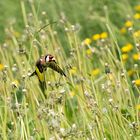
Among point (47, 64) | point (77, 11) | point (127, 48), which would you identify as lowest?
point (47, 64)

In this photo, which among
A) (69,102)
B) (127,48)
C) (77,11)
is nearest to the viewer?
(69,102)

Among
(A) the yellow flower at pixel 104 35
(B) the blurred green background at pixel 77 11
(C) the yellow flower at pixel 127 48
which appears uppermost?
(B) the blurred green background at pixel 77 11

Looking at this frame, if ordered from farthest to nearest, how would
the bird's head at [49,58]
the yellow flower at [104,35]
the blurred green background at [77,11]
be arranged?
the blurred green background at [77,11], the yellow flower at [104,35], the bird's head at [49,58]

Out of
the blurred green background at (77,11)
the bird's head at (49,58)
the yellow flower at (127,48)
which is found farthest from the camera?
the blurred green background at (77,11)

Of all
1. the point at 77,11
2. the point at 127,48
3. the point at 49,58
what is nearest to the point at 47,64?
the point at 49,58

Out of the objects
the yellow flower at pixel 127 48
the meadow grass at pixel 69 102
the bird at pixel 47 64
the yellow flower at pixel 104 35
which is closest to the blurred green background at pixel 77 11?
the yellow flower at pixel 104 35

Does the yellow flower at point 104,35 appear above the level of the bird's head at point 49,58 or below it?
above

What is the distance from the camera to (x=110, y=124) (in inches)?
125

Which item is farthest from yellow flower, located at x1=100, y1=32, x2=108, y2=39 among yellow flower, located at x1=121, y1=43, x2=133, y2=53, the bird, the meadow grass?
the bird

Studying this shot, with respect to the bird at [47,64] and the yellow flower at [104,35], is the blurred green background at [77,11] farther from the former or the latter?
the bird at [47,64]

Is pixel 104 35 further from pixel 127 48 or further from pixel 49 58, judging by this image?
pixel 49 58

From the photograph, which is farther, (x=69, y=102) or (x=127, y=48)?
(x=127, y=48)

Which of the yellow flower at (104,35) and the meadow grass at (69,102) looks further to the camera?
the yellow flower at (104,35)

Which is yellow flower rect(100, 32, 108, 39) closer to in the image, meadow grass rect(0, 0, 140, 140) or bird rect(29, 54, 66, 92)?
meadow grass rect(0, 0, 140, 140)
